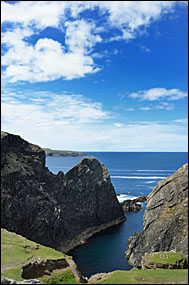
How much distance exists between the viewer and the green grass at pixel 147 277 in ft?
70.9

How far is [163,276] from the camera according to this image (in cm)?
2258

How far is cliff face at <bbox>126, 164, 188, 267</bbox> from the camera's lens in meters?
33.0

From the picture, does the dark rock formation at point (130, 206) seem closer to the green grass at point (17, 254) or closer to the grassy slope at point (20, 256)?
the green grass at point (17, 254)

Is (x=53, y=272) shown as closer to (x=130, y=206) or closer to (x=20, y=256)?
(x=20, y=256)

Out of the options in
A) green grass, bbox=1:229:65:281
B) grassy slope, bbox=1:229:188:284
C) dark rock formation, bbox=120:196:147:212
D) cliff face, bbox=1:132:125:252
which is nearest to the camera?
grassy slope, bbox=1:229:188:284

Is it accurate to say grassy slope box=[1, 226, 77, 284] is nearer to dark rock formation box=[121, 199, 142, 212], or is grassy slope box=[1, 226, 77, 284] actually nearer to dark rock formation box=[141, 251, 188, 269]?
dark rock formation box=[141, 251, 188, 269]

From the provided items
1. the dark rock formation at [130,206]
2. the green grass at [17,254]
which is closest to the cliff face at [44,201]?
the dark rock formation at [130,206]

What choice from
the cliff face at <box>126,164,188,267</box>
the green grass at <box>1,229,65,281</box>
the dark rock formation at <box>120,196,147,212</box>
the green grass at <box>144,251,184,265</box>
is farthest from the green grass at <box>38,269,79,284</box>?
the dark rock formation at <box>120,196,147,212</box>

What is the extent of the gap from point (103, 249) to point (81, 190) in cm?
2513

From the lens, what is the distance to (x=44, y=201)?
66000mm


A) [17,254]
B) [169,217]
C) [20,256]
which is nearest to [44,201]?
[169,217]

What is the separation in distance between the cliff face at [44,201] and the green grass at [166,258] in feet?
126

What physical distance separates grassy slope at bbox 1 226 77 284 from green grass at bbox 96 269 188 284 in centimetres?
432

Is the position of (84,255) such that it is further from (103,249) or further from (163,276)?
(163,276)
